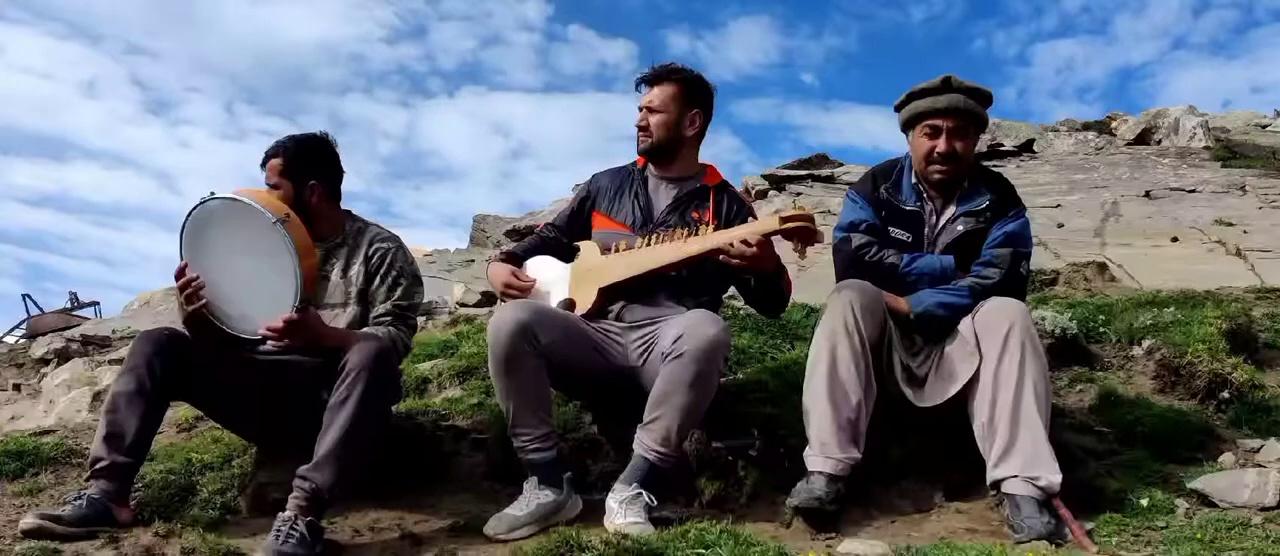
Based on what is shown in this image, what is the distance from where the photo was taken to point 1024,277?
3.91m

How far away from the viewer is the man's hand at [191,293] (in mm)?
3793

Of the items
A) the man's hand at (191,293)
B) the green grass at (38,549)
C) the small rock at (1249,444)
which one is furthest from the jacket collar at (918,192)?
the green grass at (38,549)

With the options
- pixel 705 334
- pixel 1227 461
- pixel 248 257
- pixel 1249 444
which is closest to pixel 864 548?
pixel 705 334

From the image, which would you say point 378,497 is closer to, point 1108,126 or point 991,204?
point 991,204

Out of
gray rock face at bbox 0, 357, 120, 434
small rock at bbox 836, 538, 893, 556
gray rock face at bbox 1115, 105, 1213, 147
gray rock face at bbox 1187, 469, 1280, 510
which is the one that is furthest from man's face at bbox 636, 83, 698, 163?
gray rock face at bbox 1115, 105, 1213, 147

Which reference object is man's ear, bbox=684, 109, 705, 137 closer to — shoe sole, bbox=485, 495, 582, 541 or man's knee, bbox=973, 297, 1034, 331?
man's knee, bbox=973, 297, 1034, 331

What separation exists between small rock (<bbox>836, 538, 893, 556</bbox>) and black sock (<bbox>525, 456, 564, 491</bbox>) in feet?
3.56

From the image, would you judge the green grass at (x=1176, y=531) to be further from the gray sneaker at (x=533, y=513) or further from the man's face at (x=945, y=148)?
the gray sneaker at (x=533, y=513)

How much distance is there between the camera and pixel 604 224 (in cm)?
444

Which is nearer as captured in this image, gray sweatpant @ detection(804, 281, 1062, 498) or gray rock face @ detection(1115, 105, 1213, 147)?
gray sweatpant @ detection(804, 281, 1062, 498)

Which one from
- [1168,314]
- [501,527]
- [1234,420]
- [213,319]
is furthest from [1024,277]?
[213,319]

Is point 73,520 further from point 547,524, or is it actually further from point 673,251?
point 673,251

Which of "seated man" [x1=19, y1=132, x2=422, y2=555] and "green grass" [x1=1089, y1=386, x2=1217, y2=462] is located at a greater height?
"seated man" [x1=19, y1=132, x2=422, y2=555]

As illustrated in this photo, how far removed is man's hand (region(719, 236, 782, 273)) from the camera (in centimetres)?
383
